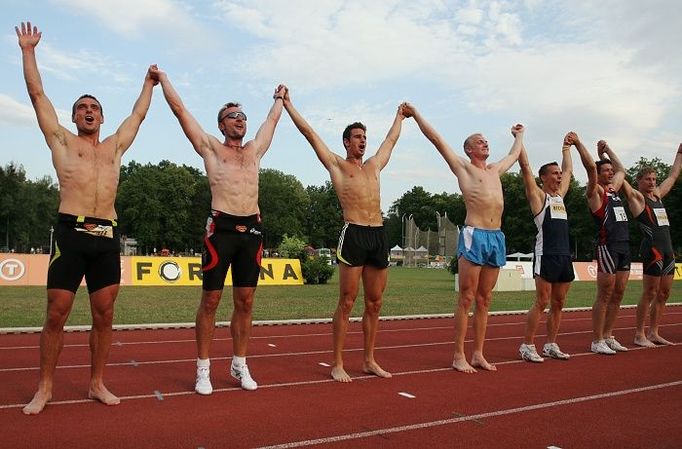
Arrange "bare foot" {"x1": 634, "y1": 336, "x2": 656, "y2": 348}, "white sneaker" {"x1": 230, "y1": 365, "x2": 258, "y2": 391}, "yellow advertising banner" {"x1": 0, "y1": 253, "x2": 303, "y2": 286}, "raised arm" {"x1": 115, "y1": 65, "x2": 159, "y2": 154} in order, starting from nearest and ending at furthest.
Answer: "raised arm" {"x1": 115, "y1": 65, "x2": 159, "y2": 154}
"white sneaker" {"x1": 230, "y1": 365, "x2": 258, "y2": 391}
"bare foot" {"x1": 634, "y1": 336, "x2": 656, "y2": 348}
"yellow advertising banner" {"x1": 0, "y1": 253, "x2": 303, "y2": 286}

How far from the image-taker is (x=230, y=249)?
210 inches

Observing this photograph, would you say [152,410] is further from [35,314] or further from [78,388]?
[35,314]

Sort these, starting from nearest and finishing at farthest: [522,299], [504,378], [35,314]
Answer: [504,378] < [35,314] < [522,299]

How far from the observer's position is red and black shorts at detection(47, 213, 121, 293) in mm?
4656

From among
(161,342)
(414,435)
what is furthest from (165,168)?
(414,435)

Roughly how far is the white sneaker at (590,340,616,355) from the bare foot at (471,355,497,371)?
2055mm

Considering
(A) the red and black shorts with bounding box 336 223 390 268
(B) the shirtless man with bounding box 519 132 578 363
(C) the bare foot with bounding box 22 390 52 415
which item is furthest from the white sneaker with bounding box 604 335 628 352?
(C) the bare foot with bounding box 22 390 52 415

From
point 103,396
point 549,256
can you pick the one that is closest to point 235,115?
point 103,396

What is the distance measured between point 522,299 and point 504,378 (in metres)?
12.3

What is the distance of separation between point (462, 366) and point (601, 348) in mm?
2568

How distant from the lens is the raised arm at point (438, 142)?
6.88m

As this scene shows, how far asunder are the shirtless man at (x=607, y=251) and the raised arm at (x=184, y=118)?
508 centimetres

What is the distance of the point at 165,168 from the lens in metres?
79.0

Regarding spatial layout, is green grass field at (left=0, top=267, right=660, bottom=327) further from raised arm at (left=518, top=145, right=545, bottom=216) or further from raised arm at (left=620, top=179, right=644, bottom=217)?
raised arm at (left=518, top=145, right=545, bottom=216)
